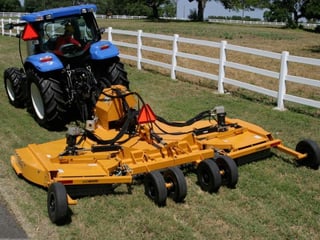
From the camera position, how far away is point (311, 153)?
6188 mm

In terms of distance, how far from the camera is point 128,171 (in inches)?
208

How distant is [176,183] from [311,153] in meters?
2.06

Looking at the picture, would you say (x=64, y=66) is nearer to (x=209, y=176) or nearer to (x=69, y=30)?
(x=69, y=30)

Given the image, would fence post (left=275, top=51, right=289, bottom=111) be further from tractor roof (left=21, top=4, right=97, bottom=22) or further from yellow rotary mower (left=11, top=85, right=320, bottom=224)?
tractor roof (left=21, top=4, right=97, bottom=22)

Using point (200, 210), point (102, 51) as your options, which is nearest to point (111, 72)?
point (102, 51)

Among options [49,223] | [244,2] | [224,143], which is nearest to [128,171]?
[49,223]

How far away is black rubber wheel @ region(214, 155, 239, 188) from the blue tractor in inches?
99.8

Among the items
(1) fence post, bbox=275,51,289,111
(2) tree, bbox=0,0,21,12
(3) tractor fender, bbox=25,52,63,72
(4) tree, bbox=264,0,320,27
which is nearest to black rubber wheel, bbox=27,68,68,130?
(3) tractor fender, bbox=25,52,63,72

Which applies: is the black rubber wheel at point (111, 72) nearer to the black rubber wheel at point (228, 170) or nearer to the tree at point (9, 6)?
the black rubber wheel at point (228, 170)

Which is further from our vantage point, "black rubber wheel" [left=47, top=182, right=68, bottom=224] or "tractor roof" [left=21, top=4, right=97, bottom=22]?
"tractor roof" [left=21, top=4, right=97, bottom=22]

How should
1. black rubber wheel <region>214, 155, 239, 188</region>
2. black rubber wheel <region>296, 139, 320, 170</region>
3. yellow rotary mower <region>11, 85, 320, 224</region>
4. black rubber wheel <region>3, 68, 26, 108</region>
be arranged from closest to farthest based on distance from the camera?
yellow rotary mower <region>11, 85, 320, 224</region>, black rubber wheel <region>214, 155, 239, 188</region>, black rubber wheel <region>296, 139, 320, 170</region>, black rubber wheel <region>3, 68, 26, 108</region>

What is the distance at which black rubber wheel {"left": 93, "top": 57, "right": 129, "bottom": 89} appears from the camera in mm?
8641

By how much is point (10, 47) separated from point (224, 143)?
16426 millimetres

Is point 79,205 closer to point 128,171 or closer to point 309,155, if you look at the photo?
point 128,171
